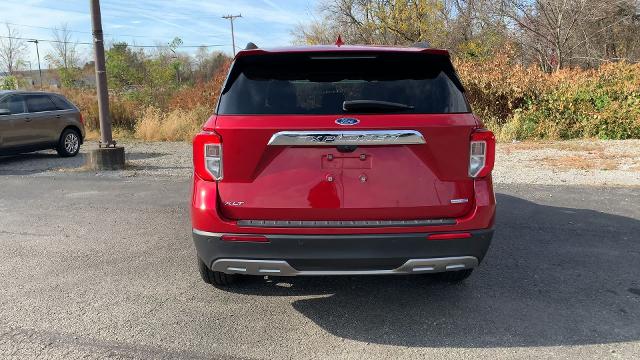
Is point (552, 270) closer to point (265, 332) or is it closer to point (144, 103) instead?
point (265, 332)

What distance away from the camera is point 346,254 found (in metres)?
3.07

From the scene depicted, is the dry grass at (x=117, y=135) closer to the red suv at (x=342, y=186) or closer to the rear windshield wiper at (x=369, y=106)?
the red suv at (x=342, y=186)

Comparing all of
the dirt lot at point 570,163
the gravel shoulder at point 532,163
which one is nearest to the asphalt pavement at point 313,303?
the dirt lot at point 570,163

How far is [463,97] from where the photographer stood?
3314mm

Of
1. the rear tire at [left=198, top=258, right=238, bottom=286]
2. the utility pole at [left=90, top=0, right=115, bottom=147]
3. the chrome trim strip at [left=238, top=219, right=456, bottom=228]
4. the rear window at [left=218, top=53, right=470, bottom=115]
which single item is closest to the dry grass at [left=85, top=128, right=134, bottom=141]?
the utility pole at [left=90, top=0, right=115, bottom=147]

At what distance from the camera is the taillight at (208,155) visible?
10.1 feet

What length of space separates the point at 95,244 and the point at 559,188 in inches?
260

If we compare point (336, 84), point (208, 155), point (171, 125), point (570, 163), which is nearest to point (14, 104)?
point (171, 125)

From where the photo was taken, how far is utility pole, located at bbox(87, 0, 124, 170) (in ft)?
33.0

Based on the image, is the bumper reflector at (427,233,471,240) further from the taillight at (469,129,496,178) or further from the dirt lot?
the dirt lot

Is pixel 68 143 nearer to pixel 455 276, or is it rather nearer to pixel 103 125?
pixel 103 125

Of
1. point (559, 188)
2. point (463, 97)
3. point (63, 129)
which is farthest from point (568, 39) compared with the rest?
point (463, 97)

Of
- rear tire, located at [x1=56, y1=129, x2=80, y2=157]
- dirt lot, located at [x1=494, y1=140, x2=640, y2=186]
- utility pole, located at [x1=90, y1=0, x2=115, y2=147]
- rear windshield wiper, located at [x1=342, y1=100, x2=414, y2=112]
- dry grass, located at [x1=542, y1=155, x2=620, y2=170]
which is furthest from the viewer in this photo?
rear tire, located at [x1=56, y1=129, x2=80, y2=157]

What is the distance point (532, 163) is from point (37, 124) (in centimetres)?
1085
